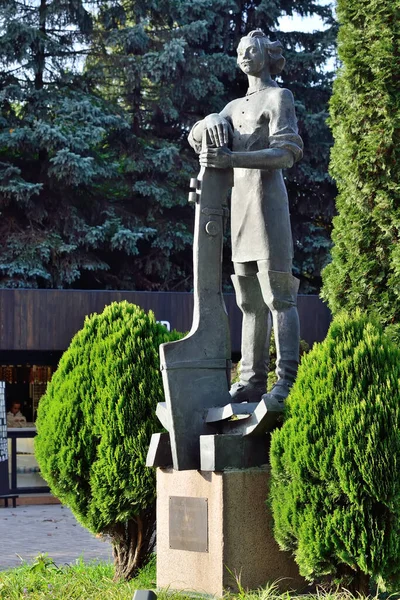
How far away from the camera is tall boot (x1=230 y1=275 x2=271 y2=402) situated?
7230mm

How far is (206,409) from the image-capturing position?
6.87 meters

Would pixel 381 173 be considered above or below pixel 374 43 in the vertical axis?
below

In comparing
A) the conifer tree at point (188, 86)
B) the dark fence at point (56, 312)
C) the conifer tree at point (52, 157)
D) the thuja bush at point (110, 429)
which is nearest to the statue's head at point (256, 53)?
the thuja bush at point (110, 429)

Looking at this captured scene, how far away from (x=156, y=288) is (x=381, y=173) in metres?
Answer: 14.5

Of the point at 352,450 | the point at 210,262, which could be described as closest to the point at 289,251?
the point at 210,262

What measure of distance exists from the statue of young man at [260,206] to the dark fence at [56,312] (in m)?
10.3

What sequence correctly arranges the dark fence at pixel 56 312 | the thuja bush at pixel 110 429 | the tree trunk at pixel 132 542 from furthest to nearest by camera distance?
the dark fence at pixel 56 312 < the tree trunk at pixel 132 542 < the thuja bush at pixel 110 429

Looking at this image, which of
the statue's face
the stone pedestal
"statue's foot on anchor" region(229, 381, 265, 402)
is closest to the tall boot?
"statue's foot on anchor" region(229, 381, 265, 402)

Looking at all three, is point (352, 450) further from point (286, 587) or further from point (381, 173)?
point (381, 173)

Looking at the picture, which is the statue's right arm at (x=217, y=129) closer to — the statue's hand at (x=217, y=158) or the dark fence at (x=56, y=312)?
the statue's hand at (x=217, y=158)

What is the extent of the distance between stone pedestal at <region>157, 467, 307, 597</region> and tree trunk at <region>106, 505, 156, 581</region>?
147 centimetres

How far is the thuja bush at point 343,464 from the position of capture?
5934 millimetres

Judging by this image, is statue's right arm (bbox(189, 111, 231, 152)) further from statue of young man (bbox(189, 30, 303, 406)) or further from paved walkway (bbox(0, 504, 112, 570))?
paved walkway (bbox(0, 504, 112, 570))

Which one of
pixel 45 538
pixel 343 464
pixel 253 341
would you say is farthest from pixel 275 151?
pixel 45 538
